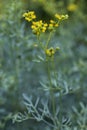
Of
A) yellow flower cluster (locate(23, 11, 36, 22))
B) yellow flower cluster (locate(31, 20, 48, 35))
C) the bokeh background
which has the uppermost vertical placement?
yellow flower cluster (locate(23, 11, 36, 22))

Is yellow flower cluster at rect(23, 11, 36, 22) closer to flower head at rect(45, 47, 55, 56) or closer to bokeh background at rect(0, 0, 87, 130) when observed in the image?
flower head at rect(45, 47, 55, 56)

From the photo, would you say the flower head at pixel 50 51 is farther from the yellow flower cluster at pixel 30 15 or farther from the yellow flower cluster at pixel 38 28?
the yellow flower cluster at pixel 30 15

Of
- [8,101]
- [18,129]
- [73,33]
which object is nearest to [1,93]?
[8,101]

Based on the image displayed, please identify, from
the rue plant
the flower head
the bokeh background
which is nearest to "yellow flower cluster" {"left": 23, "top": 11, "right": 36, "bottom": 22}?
the rue plant

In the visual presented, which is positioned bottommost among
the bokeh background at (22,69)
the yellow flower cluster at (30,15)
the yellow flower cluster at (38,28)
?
the bokeh background at (22,69)

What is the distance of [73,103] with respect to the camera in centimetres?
349

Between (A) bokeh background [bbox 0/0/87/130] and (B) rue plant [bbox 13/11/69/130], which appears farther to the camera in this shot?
(A) bokeh background [bbox 0/0/87/130]

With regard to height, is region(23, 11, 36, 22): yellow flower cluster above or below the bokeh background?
above

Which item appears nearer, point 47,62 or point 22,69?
point 47,62

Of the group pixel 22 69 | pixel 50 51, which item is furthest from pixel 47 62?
pixel 22 69

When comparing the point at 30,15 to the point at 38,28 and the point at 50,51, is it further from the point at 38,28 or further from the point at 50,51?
the point at 50,51

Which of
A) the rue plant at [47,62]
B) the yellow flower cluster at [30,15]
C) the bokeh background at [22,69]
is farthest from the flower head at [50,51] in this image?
the bokeh background at [22,69]

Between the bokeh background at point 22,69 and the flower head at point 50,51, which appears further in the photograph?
the bokeh background at point 22,69

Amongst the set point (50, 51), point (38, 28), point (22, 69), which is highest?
point (38, 28)
